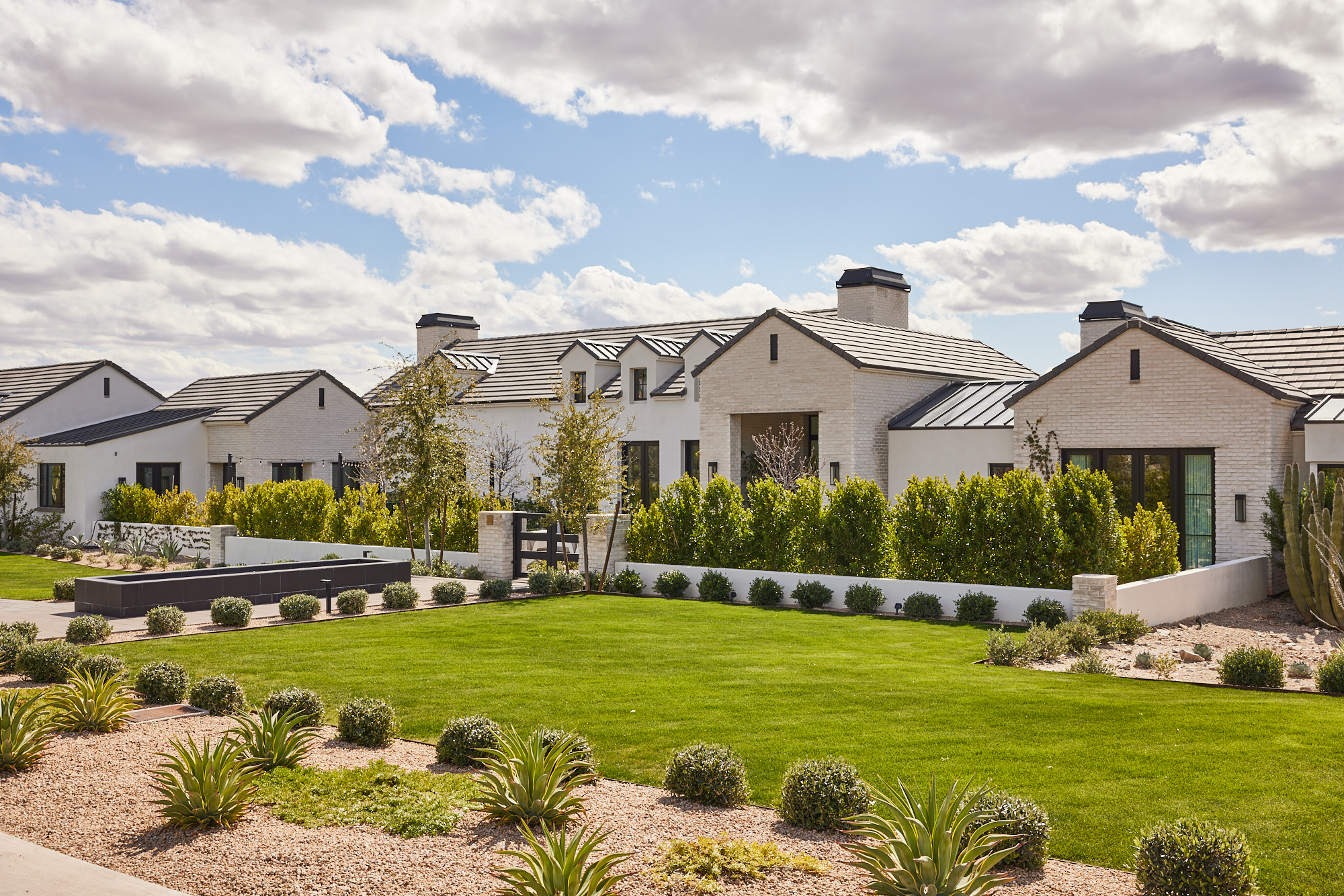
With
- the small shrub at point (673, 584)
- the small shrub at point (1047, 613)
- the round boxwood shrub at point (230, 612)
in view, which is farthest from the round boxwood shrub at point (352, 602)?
the small shrub at point (1047, 613)

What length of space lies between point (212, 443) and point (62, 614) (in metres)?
22.8

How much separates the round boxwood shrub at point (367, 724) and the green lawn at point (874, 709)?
84 centimetres

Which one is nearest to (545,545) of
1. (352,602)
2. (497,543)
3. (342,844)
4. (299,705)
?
(497,543)

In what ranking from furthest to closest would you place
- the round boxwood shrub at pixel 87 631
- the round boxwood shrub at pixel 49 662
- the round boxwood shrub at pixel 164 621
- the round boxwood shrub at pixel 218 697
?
1. the round boxwood shrub at pixel 164 621
2. the round boxwood shrub at pixel 87 631
3. the round boxwood shrub at pixel 49 662
4. the round boxwood shrub at pixel 218 697

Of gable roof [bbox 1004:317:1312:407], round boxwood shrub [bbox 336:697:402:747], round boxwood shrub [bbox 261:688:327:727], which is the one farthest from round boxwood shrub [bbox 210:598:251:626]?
gable roof [bbox 1004:317:1312:407]

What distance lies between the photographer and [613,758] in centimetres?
883

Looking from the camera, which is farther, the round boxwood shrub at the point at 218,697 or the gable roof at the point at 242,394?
the gable roof at the point at 242,394

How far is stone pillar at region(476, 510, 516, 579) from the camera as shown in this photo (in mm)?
24000

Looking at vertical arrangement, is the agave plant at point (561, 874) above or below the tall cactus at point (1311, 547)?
below

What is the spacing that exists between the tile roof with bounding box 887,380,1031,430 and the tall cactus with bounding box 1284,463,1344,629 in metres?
7.76

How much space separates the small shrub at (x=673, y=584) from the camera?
69.4 feet

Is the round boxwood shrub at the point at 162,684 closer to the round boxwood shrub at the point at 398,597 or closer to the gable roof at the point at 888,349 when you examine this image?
the round boxwood shrub at the point at 398,597

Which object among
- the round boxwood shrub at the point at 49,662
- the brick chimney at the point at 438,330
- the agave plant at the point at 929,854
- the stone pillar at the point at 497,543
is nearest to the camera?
the agave plant at the point at 929,854

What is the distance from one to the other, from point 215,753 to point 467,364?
33.5m
